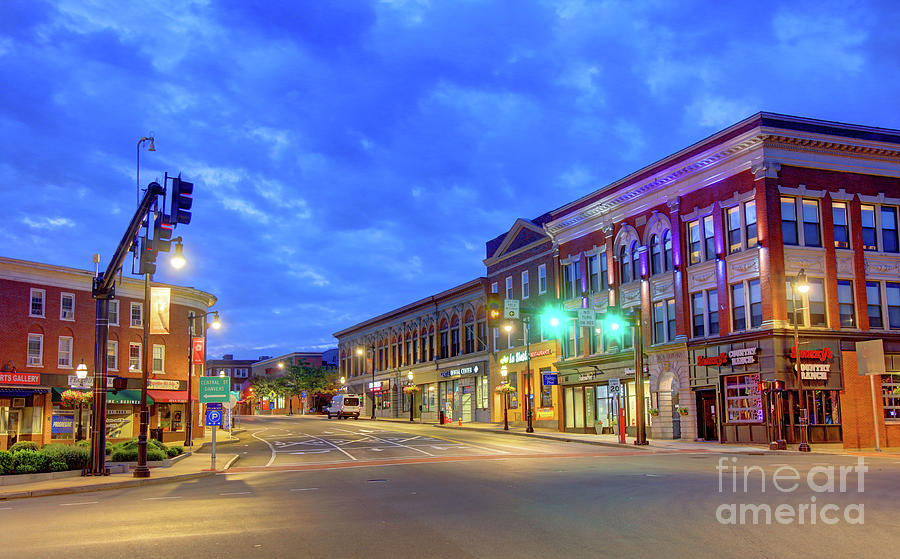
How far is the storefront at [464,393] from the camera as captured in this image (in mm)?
67625

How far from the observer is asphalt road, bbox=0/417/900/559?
414 inches

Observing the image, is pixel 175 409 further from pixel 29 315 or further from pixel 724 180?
pixel 724 180

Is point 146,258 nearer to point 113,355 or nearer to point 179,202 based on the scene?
point 179,202

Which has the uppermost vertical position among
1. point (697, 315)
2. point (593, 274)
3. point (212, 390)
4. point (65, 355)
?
point (593, 274)

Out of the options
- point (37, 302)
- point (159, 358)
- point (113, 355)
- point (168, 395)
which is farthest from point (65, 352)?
point (168, 395)

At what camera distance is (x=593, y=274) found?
1984 inches

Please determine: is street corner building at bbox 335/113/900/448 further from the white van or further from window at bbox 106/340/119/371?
the white van

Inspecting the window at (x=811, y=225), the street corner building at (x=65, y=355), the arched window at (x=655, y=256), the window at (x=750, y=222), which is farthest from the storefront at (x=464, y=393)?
the window at (x=811, y=225)

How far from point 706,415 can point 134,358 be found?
111 ft

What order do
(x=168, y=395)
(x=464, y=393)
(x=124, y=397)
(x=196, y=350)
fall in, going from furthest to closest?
(x=464, y=393) → (x=168, y=395) → (x=124, y=397) → (x=196, y=350)

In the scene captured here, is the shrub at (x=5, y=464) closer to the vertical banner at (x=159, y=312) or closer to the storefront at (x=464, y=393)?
the vertical banner at (x=159, y=312)

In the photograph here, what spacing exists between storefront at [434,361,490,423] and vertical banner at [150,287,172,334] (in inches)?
1509

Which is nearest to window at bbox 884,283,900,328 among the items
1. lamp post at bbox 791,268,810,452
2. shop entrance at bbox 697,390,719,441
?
lamp post at bbox 791,268,810,452

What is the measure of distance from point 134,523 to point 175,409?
130 ft
